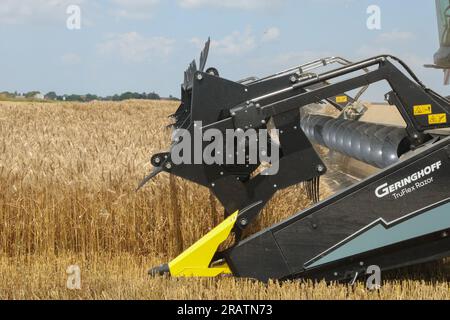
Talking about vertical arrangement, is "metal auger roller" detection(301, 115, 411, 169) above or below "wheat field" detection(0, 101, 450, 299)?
above

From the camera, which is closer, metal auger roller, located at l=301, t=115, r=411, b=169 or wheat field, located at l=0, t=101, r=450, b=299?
metal auger roller, located at l=301, t=115, r=411, b=169

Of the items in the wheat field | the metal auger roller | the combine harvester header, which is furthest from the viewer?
the wheat field

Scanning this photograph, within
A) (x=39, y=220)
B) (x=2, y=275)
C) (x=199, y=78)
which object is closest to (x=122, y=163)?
(x=39, y=220)

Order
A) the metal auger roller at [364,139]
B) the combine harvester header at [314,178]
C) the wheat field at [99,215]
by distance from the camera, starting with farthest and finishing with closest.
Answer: the wheat field at [99,215]
the metal auger roller at [364,139]
the combine harvester header at [314,178]

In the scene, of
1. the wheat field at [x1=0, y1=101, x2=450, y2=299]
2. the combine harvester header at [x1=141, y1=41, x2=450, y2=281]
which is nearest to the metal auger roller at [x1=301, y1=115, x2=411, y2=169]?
the combine harvester header at [x1=141, y1=41, x2=450, y2=281]

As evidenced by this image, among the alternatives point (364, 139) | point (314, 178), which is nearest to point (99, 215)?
point (314, 178)

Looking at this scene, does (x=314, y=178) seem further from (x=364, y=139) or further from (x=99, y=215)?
(x=99, y=215)

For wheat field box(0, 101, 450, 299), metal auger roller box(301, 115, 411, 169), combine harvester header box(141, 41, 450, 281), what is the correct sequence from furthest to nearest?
wheat field box(0, 101, 450, 299) < metal auger roller box(301, 115, 411, 169) < combine harvester header box(141, 41, 450, 281)

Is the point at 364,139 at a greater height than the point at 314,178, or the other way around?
the point at 364,139

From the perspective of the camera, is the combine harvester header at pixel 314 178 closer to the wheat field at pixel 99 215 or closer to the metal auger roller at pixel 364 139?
the metal auger roller at pixel 364 139

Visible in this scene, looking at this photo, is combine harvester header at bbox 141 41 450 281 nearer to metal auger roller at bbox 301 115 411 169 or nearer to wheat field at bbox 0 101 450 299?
metal auger roller at bbox 301 115 411 169

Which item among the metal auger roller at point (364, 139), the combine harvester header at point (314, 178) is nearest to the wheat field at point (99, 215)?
the metal auger roller at point (364, 139)

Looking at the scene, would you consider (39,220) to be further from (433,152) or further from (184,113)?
(433,152)

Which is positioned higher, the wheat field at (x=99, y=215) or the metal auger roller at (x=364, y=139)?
the metal auger roller at (x=364, y=139)
